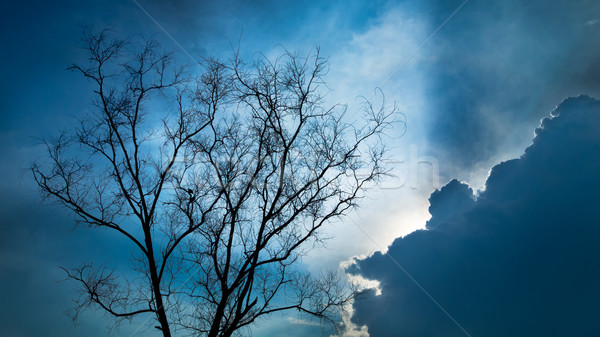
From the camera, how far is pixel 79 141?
913 cm

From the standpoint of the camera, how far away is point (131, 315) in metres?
8.48

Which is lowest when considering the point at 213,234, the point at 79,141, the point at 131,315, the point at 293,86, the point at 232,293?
the point at 232,293

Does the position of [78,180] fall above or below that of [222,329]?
above

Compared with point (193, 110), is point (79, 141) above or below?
above

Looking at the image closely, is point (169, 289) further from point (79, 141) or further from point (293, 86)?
point (293, 86)

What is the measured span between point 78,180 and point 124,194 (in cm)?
131

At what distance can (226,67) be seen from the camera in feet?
27.9

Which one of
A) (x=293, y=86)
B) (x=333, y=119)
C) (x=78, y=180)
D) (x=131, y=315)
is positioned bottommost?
(x=131, y=315)

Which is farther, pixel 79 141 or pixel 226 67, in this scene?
pixel 79 141

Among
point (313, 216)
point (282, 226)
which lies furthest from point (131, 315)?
point (313, 216)

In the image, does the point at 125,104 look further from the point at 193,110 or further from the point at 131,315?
the point at 131,315

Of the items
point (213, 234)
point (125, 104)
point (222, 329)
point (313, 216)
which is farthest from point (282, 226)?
point (125, 104)

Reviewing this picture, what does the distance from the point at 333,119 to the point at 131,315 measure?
783 centimetres

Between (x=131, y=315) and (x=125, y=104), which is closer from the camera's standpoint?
(x=131, y=315)
